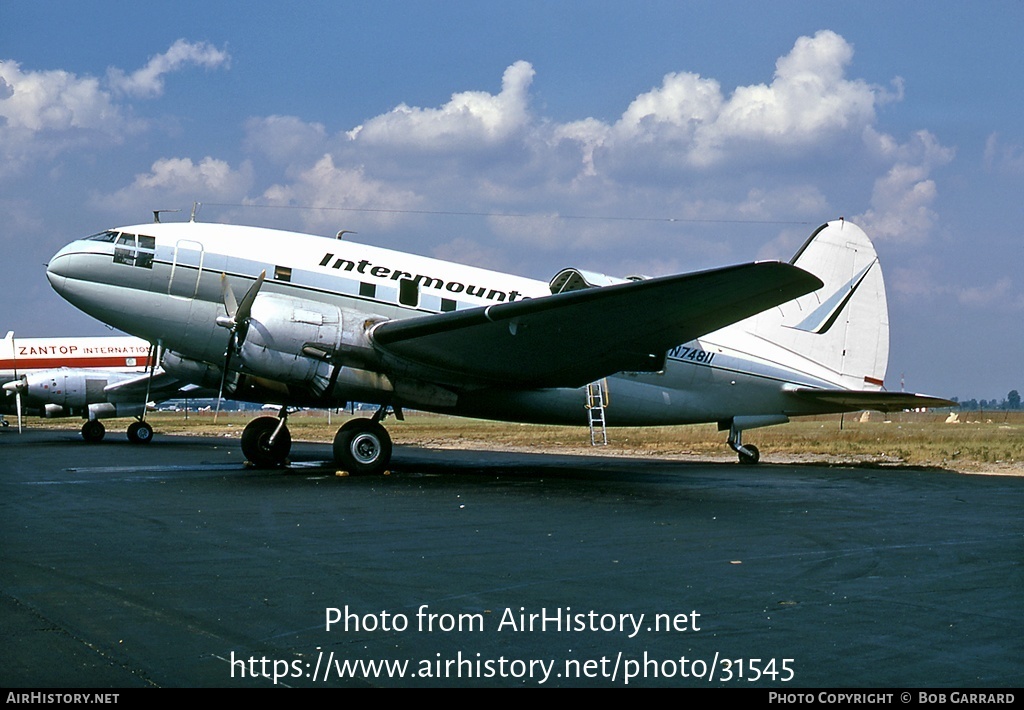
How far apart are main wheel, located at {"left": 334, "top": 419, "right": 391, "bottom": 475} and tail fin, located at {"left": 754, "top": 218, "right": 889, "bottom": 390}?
9.89 meters

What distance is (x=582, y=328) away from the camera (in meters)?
15.6

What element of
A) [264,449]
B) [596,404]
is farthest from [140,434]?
[596,404]

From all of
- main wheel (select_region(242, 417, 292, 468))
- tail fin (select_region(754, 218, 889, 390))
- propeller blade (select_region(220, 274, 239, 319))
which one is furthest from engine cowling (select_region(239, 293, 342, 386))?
tail fin (select_region(754, 218, 889, 390))

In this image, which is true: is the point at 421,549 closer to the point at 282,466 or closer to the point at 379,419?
the point at 379,419

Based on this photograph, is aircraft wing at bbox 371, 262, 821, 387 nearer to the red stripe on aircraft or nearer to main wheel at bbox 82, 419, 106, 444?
main wheel at bbox 82, 419, 106, 444

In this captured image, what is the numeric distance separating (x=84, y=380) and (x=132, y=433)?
181 inches

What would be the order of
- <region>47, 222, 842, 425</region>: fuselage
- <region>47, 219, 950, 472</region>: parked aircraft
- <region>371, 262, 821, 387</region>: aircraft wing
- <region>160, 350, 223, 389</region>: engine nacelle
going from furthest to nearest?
1. <region>160, 350, 223, 389</region>: engine nacelle
2. <region>47, 222, 842, 425</region>: fuselage
3. <region>47, 219, 950, 472</region>: parked aircraft
4. <region>371, 262, 821, 387</region>: aircraft wing

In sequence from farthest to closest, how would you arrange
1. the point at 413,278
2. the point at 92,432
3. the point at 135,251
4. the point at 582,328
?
the point at 92,432 → the point at 413,278 → the point at 135,251 → the point at 582,328

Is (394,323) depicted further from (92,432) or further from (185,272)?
(92,432)

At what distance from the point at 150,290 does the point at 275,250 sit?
2355mm

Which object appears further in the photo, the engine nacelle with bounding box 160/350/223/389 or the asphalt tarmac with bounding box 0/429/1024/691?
Result: the engine nacelle with bounding box 160/350/223/389

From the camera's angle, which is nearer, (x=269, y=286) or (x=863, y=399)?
(x=269, y=286)

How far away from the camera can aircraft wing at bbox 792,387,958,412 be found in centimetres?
2057
